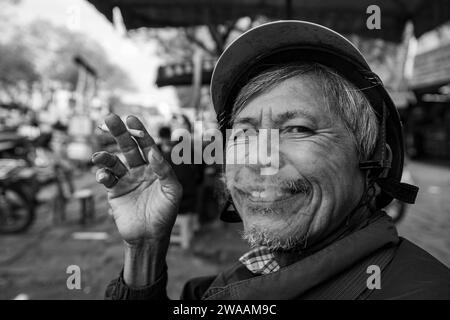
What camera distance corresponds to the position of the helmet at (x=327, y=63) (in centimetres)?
109

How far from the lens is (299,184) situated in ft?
3.34

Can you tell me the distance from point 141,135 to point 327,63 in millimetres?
661

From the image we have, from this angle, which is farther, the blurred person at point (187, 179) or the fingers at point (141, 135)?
the blurred person at point (187, 179)

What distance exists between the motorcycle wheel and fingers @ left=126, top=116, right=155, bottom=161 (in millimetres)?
4507

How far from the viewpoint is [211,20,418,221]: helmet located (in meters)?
1.09

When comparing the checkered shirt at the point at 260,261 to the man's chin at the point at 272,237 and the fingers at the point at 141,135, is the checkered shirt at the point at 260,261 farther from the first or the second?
the fingers at the point at 141,135

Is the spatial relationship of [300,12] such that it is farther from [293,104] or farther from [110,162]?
[110,162]

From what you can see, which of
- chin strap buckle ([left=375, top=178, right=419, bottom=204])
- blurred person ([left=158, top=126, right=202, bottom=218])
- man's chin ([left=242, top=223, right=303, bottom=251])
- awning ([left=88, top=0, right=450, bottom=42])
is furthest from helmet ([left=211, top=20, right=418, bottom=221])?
blurred person ([left=158, top=126, right=202, bottom=218])

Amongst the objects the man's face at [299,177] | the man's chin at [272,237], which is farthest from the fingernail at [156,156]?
the man's chin at [272,237]

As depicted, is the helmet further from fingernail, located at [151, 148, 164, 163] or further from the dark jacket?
fingernail, located at [151, 148, 164, 163]
